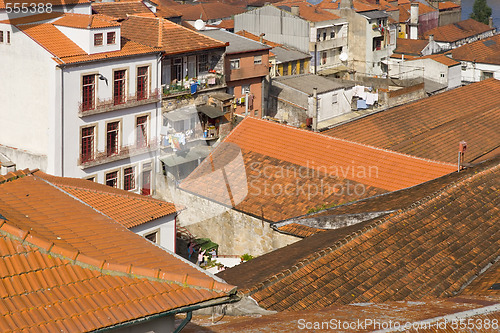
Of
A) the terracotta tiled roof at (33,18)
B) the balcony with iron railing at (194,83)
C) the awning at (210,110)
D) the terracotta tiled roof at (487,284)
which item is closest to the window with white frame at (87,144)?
the balcony with iron railing at (194,83)

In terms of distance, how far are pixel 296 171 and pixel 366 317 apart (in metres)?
16.7

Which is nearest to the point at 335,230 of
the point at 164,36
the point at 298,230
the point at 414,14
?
the point at 298,230

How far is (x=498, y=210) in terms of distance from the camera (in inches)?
864

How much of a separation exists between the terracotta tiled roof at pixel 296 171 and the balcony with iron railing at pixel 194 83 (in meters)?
10.3

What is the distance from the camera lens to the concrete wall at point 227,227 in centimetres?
2556

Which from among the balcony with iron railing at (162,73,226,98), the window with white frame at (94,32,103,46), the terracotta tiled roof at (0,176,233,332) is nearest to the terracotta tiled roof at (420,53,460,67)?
the balcony with iron railing at (162,73,226,98)

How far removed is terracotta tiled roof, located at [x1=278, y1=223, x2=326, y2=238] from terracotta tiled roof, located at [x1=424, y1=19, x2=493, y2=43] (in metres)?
59.4

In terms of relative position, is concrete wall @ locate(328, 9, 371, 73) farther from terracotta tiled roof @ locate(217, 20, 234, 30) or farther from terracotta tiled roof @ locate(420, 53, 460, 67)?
terracotta tiled roof @ locate(217, 20, 234, 30)

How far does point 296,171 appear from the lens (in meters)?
29.3

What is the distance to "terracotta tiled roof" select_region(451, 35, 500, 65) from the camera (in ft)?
207

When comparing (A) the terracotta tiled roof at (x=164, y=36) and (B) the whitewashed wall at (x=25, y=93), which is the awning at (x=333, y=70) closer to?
(A) the terracotta tiled roof at (x=164, y=36)

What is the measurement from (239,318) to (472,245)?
8121 mm

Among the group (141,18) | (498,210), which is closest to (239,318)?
(498,210)

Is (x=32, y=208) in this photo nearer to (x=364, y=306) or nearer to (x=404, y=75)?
(x=364, y=306)
